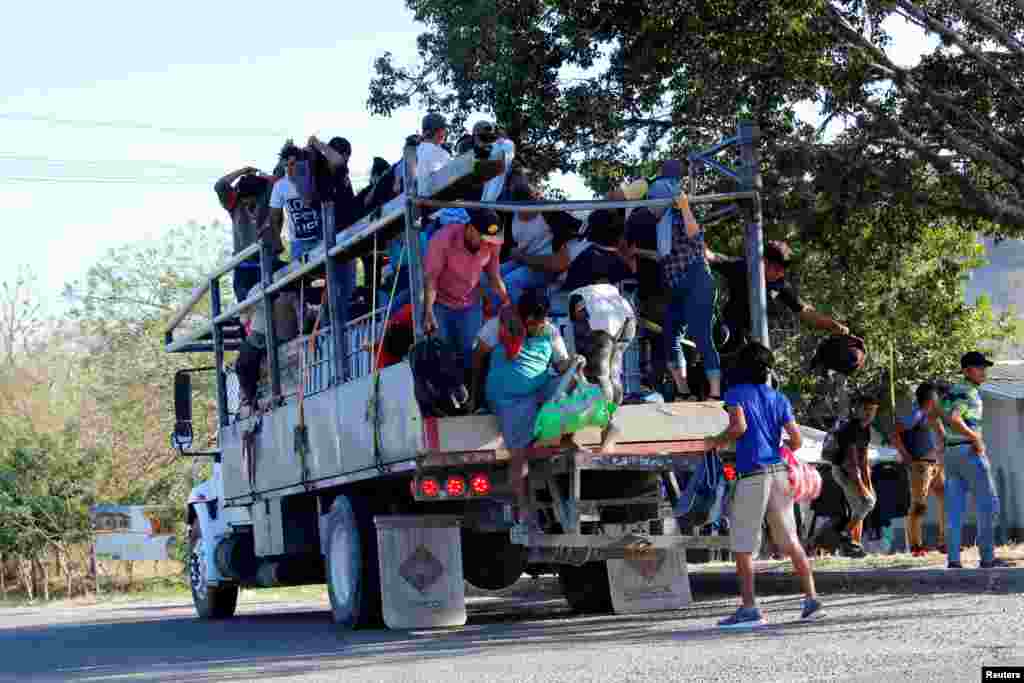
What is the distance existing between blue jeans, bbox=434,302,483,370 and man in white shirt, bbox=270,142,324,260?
2.34m

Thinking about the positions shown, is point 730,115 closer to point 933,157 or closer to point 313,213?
point 933,157

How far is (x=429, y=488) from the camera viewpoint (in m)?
11.1

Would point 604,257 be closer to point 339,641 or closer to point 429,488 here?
point 429,488

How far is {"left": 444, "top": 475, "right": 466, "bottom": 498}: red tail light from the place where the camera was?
36.4ft

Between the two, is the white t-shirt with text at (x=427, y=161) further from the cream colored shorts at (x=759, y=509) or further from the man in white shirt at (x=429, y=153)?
the cream colored shorts at (x=759, y=509)

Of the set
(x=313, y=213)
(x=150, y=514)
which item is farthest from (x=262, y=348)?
(x=150, y=514)

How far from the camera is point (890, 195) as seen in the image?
674 inches

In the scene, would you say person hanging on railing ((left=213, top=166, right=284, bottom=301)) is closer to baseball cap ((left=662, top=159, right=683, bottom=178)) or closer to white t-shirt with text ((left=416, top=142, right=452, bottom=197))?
white t-shirt with text ((left=416, top=142, right=452, bottom=197))

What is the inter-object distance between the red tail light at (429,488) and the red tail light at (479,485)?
0.23 m

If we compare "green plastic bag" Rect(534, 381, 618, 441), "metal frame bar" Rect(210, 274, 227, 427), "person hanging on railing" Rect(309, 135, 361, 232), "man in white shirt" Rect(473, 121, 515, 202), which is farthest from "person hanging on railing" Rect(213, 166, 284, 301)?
"green plastic bag" Rect(534, 381, 618, 441)

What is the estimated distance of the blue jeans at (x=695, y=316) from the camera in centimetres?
1185

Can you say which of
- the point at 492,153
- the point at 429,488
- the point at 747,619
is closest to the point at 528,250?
the point at 492,153

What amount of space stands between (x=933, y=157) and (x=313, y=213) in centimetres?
663

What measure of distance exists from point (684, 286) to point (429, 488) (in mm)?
2387
